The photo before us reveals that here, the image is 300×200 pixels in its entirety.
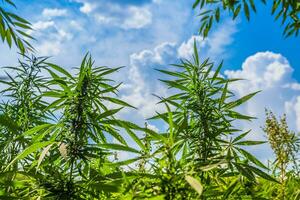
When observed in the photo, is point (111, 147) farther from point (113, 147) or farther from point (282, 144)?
point (282, 144)

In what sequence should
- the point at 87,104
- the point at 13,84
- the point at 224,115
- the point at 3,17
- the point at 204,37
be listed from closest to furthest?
the point at 87,104 → the point at 224,115 → the point at 13,84 → the point at 3,17 → the point at 204,37

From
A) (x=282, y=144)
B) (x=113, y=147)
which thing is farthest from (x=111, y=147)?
(x=282, y=144)

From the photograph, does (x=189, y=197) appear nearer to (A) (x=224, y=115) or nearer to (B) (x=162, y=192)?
(B) (x=162, y=192)

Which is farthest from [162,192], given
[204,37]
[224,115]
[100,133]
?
[204,37]

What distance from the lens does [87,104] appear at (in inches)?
43.1

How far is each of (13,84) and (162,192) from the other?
2.65 ft

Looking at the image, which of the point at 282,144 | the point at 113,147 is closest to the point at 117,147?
the point at 113,147

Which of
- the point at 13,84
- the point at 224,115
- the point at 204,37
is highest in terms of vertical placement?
the point at 204,37

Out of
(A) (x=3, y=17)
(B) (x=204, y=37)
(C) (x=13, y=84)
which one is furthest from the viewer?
(B) (x=204, y=37)

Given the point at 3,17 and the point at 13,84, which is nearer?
the point at 13,84

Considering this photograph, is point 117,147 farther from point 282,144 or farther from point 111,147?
point 282,144

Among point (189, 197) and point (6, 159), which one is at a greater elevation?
point (6, 159)

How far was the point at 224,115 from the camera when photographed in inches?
47.9

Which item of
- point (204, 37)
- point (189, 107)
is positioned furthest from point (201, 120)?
point (204, 37)
